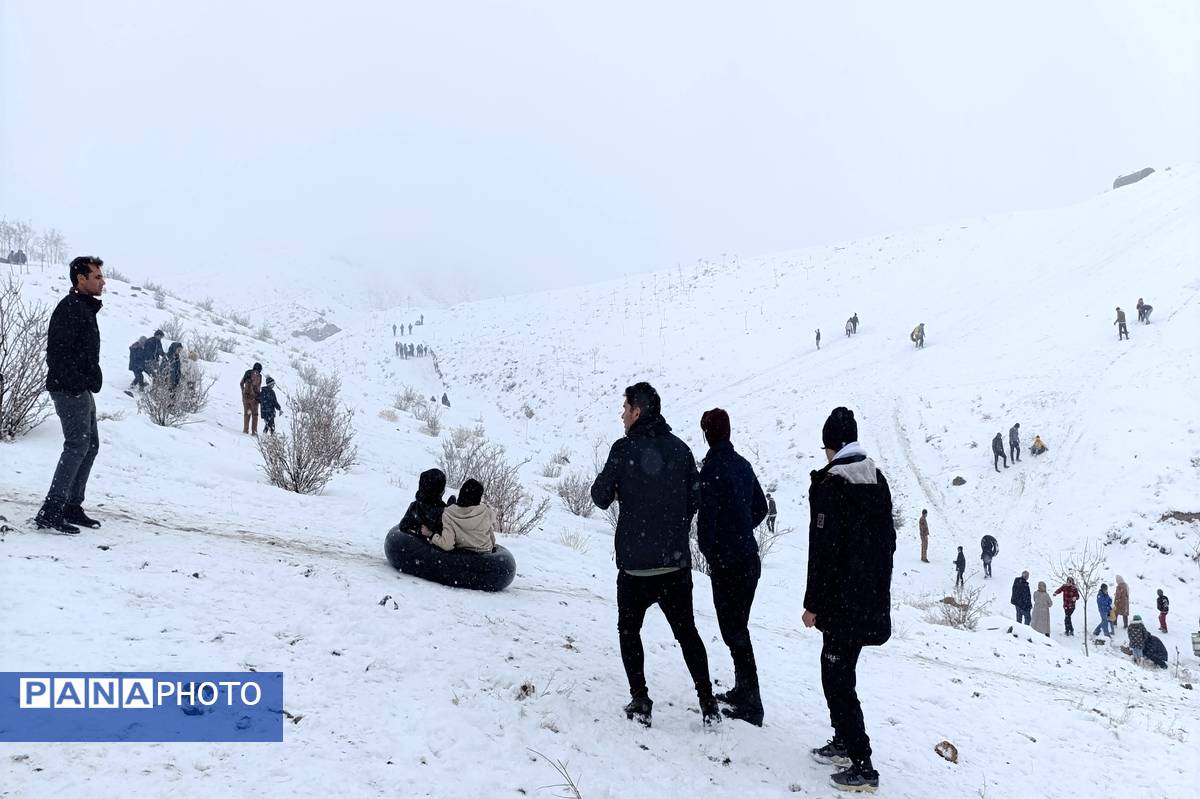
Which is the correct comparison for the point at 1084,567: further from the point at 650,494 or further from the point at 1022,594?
the point at 650,494

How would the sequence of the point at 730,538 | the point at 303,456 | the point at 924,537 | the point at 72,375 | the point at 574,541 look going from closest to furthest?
the point at 730,538, the point at 72,375, the point at 303,456, the point at 574,541, the point at 924,537

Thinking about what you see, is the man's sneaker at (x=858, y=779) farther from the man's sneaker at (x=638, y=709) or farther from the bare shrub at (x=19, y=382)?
the bare shrub at (x=19, y=382)

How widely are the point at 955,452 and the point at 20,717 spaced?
28917 millimetres

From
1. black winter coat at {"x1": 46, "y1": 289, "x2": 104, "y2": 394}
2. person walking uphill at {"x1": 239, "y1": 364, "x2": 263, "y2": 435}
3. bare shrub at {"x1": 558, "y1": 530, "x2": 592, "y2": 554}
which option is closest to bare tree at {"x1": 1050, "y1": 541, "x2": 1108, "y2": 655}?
bare shrub at {"x1": 558, "y1": 530, "x2": 592, "y2": 554}

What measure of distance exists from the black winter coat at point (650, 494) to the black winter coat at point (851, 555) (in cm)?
81

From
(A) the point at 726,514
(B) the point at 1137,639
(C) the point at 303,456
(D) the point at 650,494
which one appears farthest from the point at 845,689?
(B) the point at 1137,639

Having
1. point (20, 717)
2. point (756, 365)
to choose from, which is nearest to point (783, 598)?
point (20, 717)

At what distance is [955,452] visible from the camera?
→ 26.4 meters

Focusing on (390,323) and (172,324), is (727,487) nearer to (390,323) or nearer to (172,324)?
(172,324)

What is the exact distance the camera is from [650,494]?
423 centimetres

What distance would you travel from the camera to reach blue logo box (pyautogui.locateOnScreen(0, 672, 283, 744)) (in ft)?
10.1

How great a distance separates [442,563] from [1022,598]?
16.4m

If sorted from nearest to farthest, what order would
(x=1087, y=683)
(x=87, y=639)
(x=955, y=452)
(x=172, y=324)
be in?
(x=87, y=639)
(x=1087, y=683)
(x=172, y=324)
(x=955, y=452)

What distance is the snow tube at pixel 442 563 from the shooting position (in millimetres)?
6469
